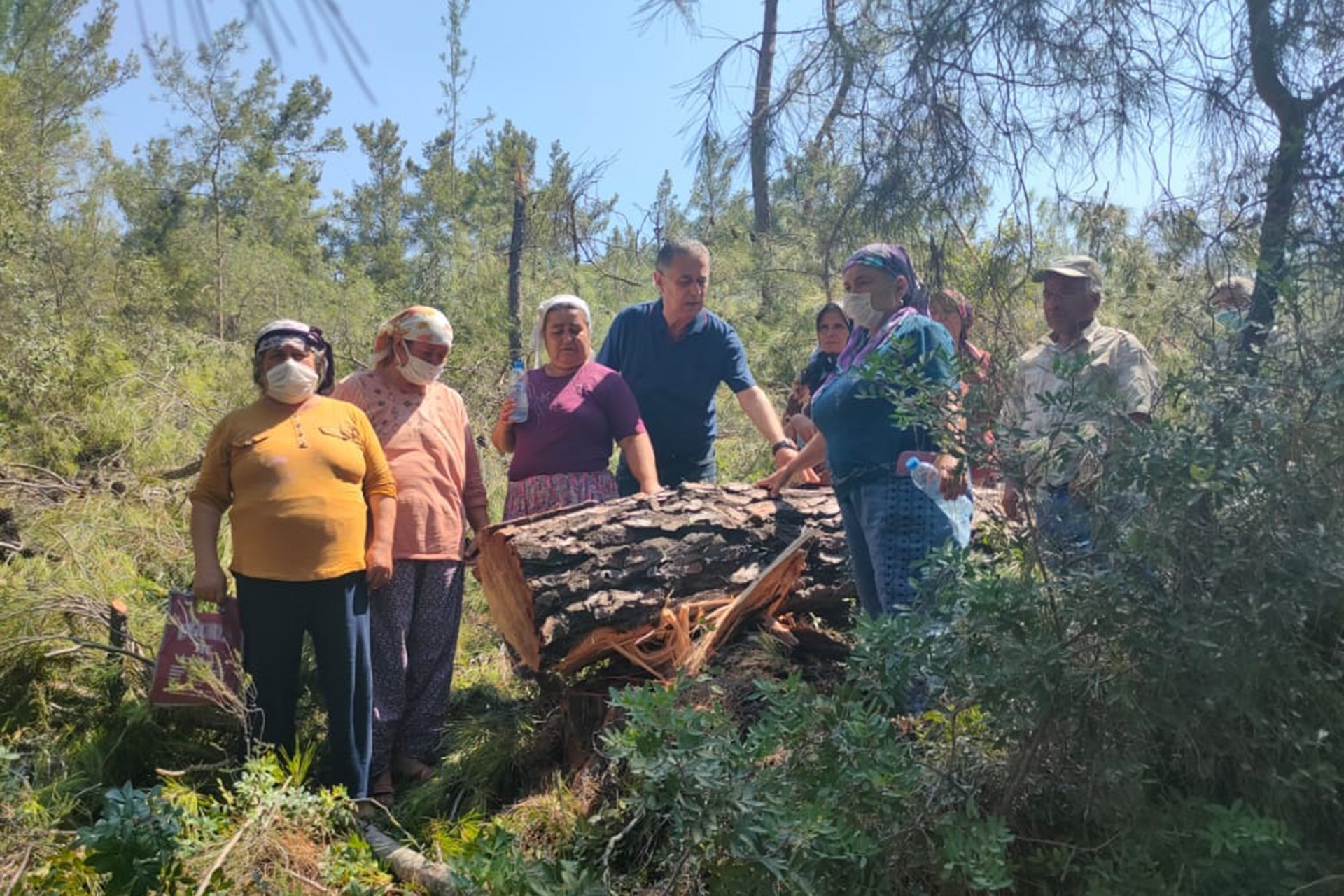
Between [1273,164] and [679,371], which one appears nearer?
[1273,164]

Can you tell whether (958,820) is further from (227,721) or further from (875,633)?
(227,721)

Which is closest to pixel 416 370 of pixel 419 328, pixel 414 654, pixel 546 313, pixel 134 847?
pixel 419 328

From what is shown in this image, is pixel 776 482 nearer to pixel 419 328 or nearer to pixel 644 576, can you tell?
pixel 644 576

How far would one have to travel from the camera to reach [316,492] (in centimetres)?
299

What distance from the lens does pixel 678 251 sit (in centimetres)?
373

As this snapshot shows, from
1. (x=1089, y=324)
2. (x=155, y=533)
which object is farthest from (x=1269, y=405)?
(x=155, y=533)

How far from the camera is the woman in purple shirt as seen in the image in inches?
137

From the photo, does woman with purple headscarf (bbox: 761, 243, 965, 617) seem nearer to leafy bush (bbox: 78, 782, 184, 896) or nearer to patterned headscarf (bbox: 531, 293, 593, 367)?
patterned headscarf (bbox: 531, 293, 593, 367)

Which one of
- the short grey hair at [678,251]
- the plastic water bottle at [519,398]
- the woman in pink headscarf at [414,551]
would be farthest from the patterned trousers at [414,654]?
the short grey hair at [678,251]

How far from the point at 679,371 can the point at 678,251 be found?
1.56 feet

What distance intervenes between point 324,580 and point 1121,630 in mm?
2274

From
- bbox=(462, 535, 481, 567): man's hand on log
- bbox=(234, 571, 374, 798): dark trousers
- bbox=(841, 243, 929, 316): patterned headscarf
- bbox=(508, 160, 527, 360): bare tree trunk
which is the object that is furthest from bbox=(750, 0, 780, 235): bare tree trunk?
bbox=(508, 160, 527, 360): bare tree trunk

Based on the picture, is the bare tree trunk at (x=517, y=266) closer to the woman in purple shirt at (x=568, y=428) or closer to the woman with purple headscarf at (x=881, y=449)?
the woman in purple shirt at (x=568, y=428)

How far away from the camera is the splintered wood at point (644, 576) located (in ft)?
9.91
